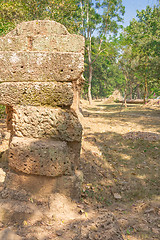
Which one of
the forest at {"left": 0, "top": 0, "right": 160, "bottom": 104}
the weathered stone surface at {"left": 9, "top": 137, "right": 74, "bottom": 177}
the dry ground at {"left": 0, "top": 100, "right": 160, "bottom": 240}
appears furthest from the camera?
the forest at {"left": 0, "top": 0, "right": 160, "bottom": 104}

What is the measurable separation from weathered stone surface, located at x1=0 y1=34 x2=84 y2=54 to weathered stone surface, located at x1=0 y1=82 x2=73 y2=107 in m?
0.62

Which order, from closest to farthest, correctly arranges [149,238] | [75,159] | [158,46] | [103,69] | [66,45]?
[149,238], [66,45], [75,159], [158,46], [103,69]

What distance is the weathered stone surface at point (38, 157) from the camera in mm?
2613

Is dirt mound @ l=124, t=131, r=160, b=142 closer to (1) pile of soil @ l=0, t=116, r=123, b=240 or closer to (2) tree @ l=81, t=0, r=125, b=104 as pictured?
(1) pile of soil @ l=0, t=116, r=123, b=240

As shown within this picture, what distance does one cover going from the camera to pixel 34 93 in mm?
2809

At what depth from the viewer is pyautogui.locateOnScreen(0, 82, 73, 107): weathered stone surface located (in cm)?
279

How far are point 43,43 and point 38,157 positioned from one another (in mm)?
1815

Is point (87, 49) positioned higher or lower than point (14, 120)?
higher

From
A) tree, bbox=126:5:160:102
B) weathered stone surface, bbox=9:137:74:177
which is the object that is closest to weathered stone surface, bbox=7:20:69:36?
weathered stone surface, bbox=9:137:74:177

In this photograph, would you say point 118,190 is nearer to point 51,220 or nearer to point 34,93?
point 51,220

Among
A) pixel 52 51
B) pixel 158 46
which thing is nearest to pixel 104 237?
pixel 52 51

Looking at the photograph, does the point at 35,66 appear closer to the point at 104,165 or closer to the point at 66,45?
the point at 66,45

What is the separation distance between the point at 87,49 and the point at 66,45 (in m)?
20.1

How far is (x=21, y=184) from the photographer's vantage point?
2.77m
